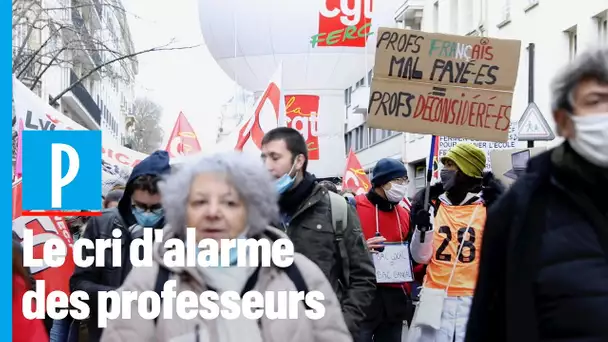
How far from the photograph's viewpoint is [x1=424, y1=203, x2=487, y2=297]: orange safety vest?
6.74 meters

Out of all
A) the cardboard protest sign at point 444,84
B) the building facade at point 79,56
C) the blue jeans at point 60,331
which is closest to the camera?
the cardboard protest sign at point 444,84

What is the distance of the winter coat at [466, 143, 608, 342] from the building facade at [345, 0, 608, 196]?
41.2ft

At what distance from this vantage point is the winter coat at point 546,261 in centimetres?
293

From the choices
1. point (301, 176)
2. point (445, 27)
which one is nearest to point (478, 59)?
point (301, 176)

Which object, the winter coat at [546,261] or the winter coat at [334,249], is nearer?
the winter coat at [546,261]

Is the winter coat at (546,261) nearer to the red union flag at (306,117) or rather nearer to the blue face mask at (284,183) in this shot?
the blue face mask at (284,183)

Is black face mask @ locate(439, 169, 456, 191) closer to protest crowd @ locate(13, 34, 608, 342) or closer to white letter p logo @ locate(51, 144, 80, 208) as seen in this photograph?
protest crowd @ locate(13, 34, 608, 342)

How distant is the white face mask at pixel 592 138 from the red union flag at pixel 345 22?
67.6 feet

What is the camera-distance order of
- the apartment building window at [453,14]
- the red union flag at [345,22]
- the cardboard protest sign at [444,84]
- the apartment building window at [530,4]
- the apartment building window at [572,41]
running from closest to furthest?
the cardboard protest sign at [444,84]
the red union flag at [345,22]
the apartment building window at [572,41]
the apartment building window at [530,4]
the apartment building window at [453,14]

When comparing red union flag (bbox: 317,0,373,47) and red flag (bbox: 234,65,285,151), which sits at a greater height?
red union flag (bbox: 317,0,373,47)

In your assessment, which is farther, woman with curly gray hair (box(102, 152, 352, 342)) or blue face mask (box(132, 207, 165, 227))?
blue face mask (box(132, 207, 165, 227))

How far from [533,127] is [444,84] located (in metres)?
7.28

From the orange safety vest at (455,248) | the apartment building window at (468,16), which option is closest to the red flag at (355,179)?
the apartment building window at (468,16)

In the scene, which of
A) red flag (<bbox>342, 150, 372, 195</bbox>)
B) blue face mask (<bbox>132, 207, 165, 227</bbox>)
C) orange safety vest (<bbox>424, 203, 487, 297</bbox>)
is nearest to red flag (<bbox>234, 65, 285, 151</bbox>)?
orange safety vest (<bbox>424, 203, 487, 297</bbox>)
